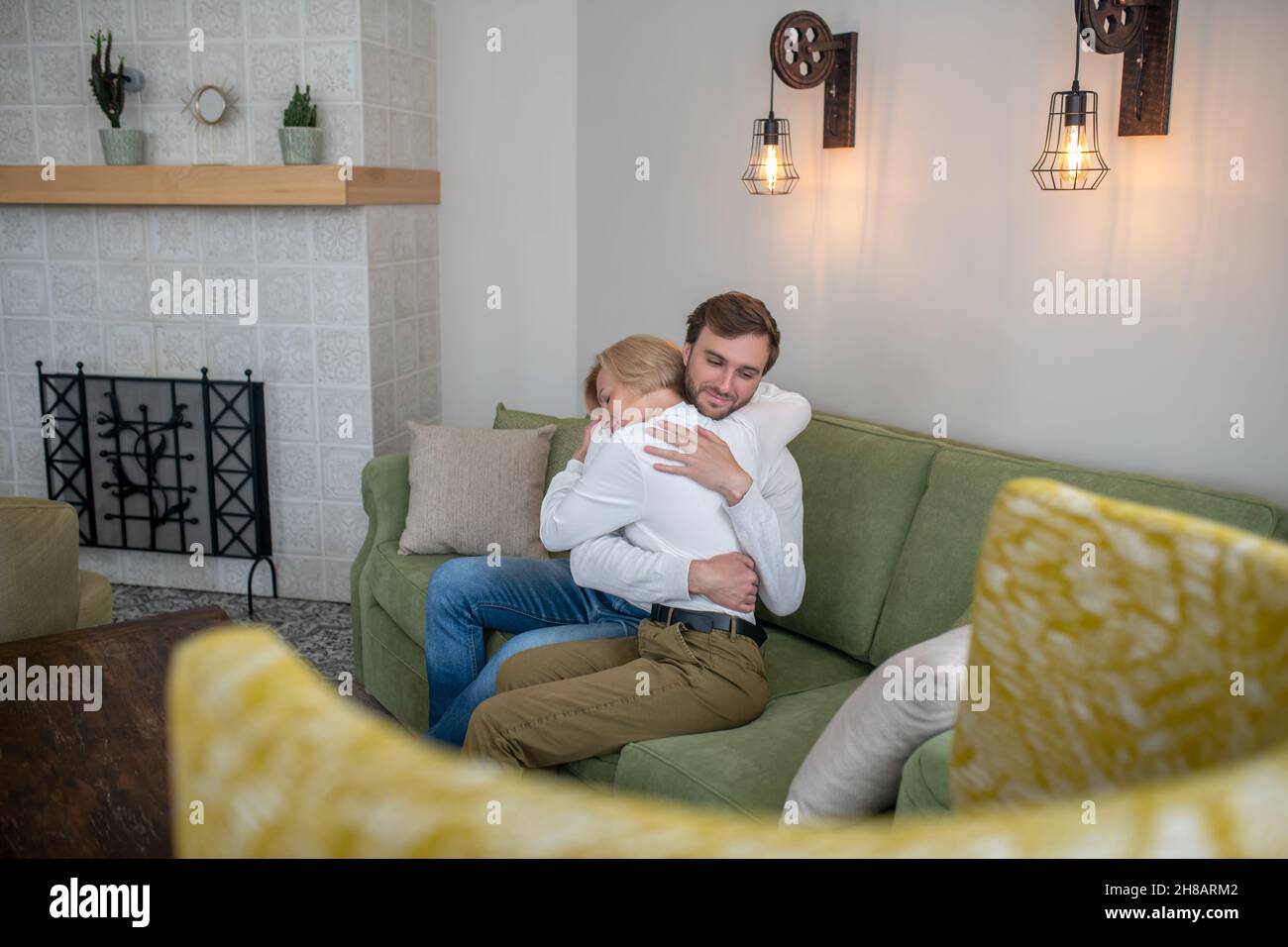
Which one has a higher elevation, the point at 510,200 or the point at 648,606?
the point at 510,200

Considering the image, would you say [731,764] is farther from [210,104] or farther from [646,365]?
[210,104]

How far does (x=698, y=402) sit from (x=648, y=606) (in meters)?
0.45

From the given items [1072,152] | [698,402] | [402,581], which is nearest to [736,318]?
[698,402]

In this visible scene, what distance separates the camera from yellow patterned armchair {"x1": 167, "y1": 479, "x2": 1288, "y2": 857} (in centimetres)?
18

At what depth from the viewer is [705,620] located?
2.14 metres

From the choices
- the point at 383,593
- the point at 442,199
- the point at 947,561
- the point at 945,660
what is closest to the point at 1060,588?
the point at 945,660

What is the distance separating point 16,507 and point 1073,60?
249 centimetres

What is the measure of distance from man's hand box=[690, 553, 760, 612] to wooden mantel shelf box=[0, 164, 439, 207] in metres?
2.24

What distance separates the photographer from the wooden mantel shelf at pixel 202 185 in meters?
3.73

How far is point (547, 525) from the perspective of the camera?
229 cm

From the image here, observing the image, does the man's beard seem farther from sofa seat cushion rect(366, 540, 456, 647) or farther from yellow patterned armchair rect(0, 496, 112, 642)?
yellow patterned armchair rect(0, 496, 112, 642)

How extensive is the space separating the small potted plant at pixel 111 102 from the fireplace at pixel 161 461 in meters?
0.81

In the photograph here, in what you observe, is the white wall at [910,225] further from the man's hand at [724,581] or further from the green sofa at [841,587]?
the man's hand at [724,581]
